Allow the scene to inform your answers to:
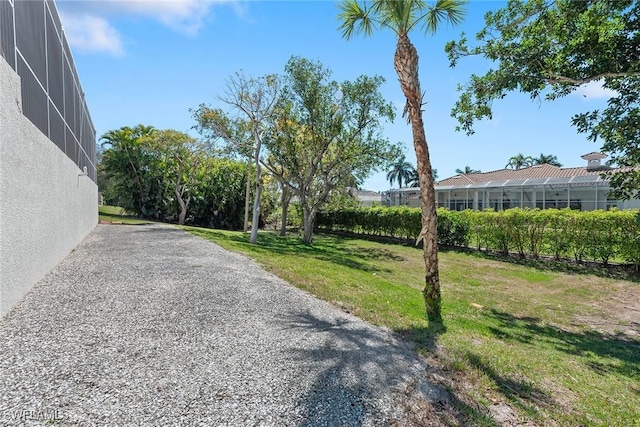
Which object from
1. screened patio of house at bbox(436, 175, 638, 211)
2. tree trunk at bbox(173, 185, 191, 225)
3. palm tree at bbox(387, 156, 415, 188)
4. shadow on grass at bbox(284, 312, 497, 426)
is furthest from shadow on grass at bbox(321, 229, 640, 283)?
palm tree at bbox(387, 156, 415, 188)

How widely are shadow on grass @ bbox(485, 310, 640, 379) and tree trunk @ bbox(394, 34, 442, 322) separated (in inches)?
46.4

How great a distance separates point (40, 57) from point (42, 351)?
4964mm

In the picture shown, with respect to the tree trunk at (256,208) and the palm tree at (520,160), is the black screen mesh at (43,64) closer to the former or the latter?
the tree trunk at (256,208)

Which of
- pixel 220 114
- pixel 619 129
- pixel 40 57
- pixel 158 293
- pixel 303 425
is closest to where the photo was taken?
pixel 303 425

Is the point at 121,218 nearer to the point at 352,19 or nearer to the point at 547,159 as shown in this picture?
the point at 352,19

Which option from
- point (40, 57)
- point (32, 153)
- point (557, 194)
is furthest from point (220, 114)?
point (557, 194)

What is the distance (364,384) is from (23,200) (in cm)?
448

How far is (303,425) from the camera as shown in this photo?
2561 millimetres

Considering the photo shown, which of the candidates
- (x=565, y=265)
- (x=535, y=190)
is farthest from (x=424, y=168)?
(x=535, y=190)

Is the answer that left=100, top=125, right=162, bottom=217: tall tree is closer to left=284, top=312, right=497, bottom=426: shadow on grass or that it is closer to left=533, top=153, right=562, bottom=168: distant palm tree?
left=284, top=312, right=497, bottom=426: shadow on grass

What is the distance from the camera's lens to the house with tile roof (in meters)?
24.5

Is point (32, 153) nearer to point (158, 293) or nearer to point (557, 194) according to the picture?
point (158, 293)

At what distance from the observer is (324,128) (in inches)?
655

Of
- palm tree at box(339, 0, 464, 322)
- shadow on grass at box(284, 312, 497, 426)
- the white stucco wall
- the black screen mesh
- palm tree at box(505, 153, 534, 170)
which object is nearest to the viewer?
shadow on grass at box(284, 312, 497, 426)
